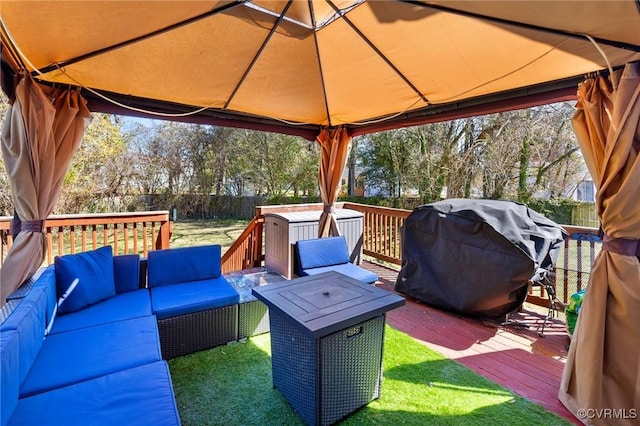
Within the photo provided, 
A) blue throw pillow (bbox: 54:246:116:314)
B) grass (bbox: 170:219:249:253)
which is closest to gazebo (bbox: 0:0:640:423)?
blue throw pillow (bbox: 54:246:116:314)

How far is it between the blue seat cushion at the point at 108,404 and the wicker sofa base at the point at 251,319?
4.06 feet

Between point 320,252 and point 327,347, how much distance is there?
204cm

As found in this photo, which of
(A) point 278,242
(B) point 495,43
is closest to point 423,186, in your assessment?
(A) point 278,242

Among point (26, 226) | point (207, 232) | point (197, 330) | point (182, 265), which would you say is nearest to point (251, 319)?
point (197, 330)

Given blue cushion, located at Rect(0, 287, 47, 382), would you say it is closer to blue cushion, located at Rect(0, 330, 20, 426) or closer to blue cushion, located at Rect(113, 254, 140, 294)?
blue cushion, located at Rect(0, 330, 20, 426)

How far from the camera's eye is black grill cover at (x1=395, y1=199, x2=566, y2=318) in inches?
119

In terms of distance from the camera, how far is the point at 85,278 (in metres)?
2.55

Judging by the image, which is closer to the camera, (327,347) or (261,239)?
A: (327,347)

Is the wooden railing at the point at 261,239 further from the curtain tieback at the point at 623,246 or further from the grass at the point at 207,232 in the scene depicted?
the grass at the point at 207,232

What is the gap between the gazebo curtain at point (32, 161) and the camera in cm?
260

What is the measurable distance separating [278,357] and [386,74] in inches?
106

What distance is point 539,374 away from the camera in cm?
245

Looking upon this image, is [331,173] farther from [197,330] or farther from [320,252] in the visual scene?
[197,330]

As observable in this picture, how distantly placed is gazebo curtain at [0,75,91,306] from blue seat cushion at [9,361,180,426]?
1765 millimetres
